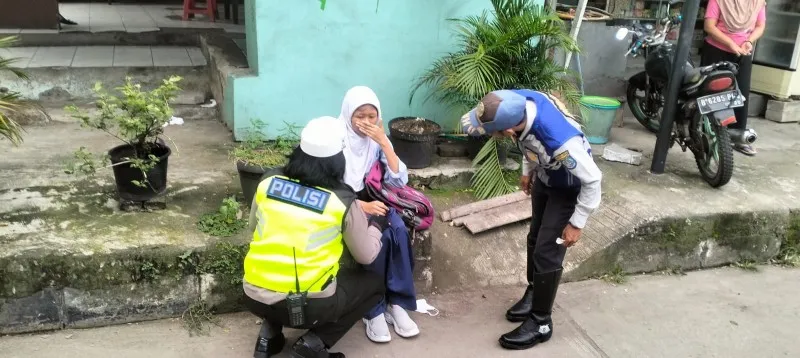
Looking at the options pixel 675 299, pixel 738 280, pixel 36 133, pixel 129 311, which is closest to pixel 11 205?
pixel 129 311

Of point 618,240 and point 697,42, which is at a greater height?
point 697,42

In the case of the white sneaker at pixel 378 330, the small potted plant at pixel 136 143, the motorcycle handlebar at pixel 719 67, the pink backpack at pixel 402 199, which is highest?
the motorcycle handlebar at pixel 719 67

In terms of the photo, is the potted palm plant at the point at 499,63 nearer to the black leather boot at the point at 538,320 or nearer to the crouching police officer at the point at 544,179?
the crouching police officer at the point at 544,179

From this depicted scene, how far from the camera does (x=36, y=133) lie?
4.76 m

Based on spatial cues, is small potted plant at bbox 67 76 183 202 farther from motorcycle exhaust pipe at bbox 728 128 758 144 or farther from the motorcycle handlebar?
motorcycle exhaust pipe at bbox 728 128 758 144

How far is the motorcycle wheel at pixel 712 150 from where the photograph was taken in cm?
459

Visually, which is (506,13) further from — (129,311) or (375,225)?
(129,311)

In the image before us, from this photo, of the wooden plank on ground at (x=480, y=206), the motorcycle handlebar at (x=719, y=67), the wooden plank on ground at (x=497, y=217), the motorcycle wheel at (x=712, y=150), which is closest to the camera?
the wooden plank on ground at (x=497, y=217)

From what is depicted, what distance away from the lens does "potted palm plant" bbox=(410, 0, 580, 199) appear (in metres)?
A: 4.46

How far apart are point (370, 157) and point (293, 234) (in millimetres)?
1013

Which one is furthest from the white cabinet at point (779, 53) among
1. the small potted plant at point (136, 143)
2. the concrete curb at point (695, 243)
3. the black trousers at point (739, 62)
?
the small potted plant at point (136, 143)

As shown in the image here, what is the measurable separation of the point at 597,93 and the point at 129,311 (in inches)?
194

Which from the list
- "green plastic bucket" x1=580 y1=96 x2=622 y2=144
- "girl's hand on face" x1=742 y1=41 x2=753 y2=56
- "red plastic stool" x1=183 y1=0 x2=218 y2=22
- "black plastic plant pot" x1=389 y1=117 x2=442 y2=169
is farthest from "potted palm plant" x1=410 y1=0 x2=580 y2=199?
"red plastic stool" x1=183 y1=0 x2=218 y2=22

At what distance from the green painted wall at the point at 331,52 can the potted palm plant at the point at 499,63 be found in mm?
215
